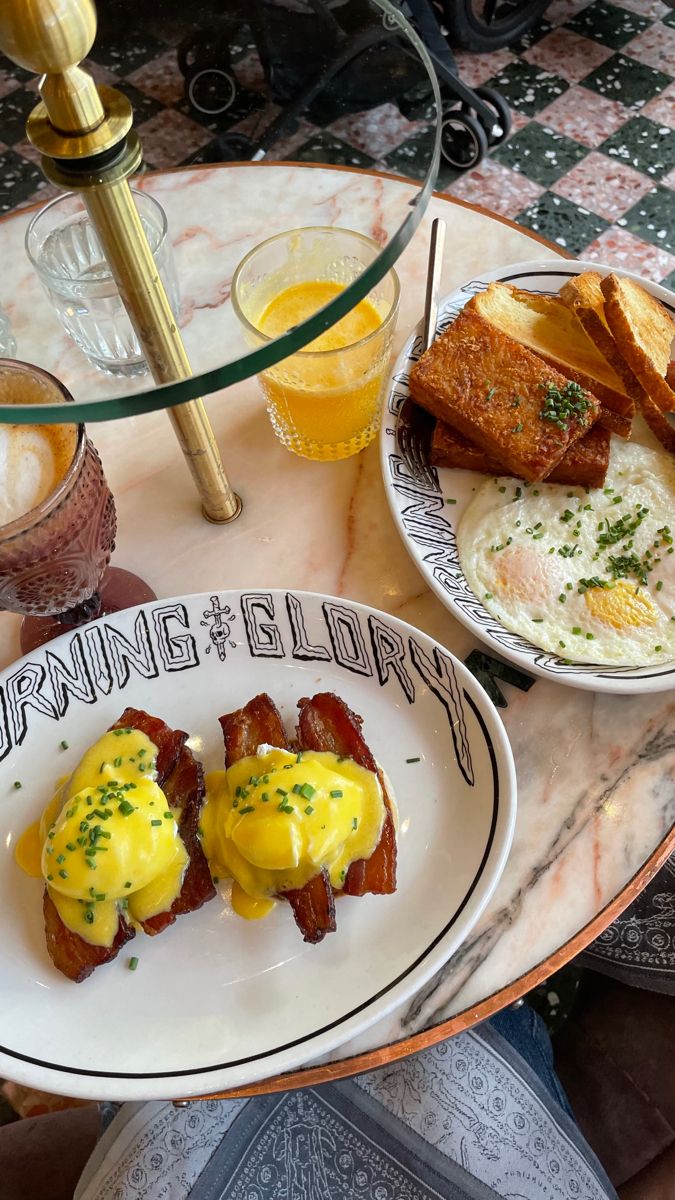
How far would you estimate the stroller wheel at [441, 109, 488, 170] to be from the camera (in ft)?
8.30

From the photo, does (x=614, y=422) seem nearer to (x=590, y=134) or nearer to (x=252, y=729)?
(x=252, y=729)

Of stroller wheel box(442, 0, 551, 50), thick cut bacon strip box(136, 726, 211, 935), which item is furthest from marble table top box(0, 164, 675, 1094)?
stroller wheel box(442, 0, 551, 50)

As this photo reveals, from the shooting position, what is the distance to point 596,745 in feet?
3.46

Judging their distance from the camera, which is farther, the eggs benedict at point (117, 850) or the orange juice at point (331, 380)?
the orange juice at point (331, 380)

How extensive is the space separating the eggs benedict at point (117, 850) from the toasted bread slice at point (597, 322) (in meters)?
0.80

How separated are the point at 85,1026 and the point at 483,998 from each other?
0.41 meters

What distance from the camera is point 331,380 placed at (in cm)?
111

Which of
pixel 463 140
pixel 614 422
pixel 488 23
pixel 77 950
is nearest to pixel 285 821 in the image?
pixel 77 950

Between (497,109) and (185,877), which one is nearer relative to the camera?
(185,877)

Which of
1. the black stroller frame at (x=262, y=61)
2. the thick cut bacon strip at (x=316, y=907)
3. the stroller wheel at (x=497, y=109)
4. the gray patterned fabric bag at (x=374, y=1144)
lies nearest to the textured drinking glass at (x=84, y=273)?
the black stroller frame at (x=262, y=61)

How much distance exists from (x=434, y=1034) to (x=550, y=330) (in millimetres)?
968

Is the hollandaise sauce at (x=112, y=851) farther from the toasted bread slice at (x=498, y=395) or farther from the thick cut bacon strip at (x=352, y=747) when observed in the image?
the toasted bread slice at (x=498, y=395)

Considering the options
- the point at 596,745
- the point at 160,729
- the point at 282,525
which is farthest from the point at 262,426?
the point at 596,745

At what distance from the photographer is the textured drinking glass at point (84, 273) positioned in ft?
3.44
